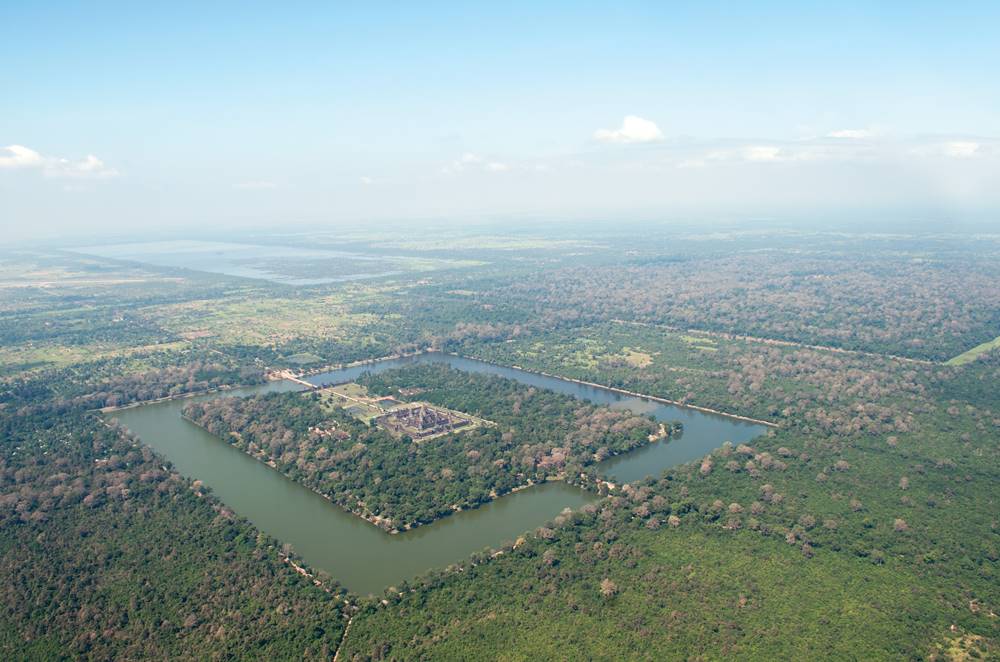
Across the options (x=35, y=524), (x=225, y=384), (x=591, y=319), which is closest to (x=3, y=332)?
(x=225, y=384)

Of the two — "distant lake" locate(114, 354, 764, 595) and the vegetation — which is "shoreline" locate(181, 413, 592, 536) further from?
the vegetation

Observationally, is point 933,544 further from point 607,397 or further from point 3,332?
point 3,332

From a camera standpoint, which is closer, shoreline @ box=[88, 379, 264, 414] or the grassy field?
shoreline @ box=[88, 379, 264, 414]

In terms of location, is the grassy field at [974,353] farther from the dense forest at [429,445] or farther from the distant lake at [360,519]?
the dense forest at [429,445]

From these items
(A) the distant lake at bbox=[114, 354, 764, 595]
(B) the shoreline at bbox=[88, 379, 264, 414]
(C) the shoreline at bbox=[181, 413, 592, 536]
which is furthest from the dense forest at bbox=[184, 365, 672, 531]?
(B) the shoreline at bbox=[88, 379, 264, 414]

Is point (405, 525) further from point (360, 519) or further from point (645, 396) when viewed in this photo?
point (645, 396)

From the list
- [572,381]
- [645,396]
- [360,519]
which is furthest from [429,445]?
[572,381]

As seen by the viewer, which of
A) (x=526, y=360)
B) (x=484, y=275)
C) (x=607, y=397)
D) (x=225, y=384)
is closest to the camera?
(x=607, y=397)
